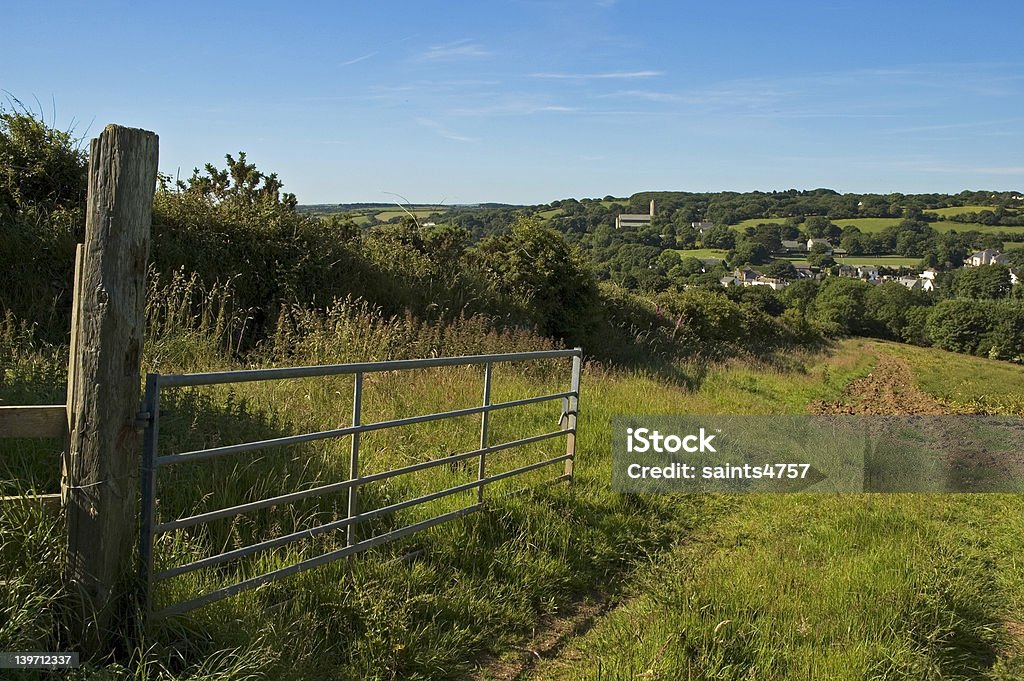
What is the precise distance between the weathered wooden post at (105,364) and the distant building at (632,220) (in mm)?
68314

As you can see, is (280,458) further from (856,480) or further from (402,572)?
(856,480)

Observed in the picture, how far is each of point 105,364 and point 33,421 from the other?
40 centimetres

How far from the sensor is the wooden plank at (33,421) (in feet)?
9.98

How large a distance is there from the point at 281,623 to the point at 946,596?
4113 millimetres

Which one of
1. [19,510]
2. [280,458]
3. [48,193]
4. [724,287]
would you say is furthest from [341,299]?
[724,287]

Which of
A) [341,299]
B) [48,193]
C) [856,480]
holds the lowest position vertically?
[856,480]

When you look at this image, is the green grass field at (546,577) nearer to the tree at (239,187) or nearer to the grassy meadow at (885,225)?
the tree at (239,187)

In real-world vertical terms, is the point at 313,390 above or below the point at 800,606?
above

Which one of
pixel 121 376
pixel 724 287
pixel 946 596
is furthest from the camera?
pixel 724 287

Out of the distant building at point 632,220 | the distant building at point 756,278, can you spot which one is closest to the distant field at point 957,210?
the distant building at point 632,220

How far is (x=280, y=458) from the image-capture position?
16.9ft

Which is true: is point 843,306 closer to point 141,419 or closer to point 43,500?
point 141,419

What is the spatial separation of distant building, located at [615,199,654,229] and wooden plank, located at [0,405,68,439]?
225ft

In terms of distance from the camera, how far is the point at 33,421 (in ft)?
10.1
